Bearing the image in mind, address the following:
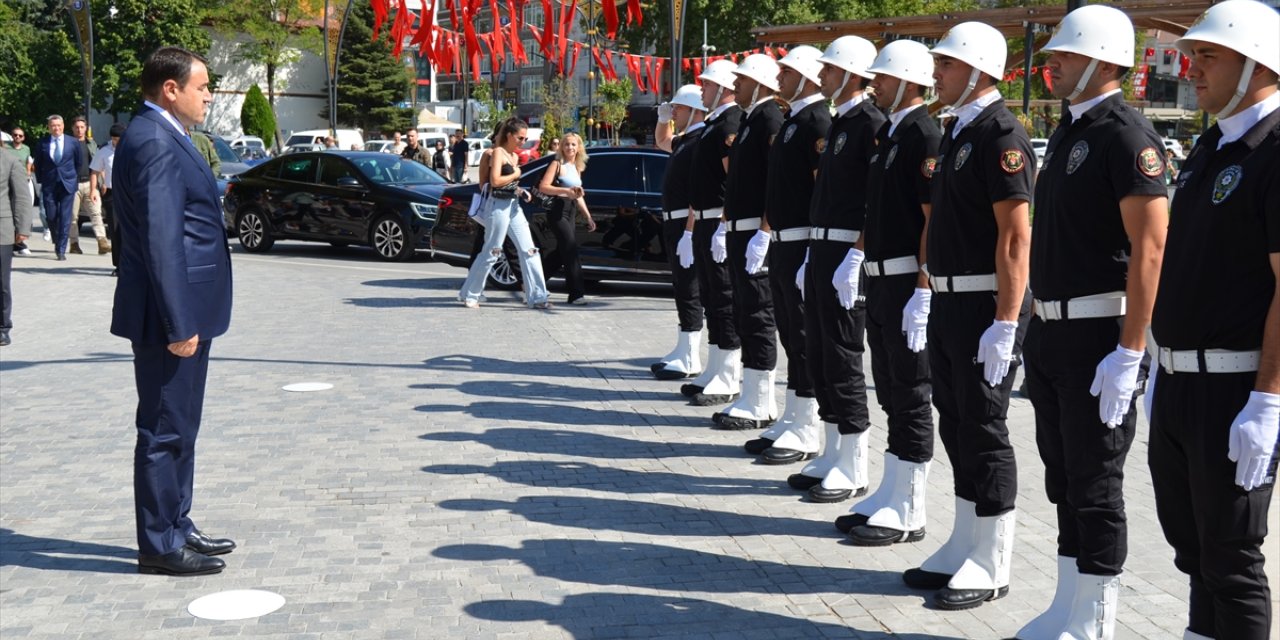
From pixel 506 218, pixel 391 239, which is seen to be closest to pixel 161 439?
pixel 506 218

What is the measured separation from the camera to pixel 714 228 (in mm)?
8617

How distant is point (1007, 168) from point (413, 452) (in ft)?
13.3

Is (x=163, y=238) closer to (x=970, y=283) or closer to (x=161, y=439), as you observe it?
(x=161, y=439)

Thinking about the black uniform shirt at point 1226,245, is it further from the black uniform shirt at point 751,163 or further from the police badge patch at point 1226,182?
the black uniform shirt at point 751,163

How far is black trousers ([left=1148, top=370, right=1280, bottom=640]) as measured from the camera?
3.46m

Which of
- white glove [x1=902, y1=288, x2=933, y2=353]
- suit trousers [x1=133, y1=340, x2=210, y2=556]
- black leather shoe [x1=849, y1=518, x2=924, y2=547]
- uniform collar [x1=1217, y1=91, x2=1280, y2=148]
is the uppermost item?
uniform collar [x1=1217, y1=91, x2=1280, y2=148]

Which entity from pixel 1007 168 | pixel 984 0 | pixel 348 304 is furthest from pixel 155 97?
pixel 984 0

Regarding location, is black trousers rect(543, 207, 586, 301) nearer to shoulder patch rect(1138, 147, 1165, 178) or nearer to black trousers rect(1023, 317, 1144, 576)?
black trousers rect(1023, 317, 1144, 576)

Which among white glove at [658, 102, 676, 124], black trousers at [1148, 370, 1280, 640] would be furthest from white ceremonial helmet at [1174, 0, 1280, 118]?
white glove at [658, 102, 676, 124]

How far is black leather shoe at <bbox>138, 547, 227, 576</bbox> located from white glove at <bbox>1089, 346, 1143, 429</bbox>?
348cm

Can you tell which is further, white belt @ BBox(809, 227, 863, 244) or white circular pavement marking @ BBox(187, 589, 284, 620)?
white belt @ BBox(809, 227, 863, 244)

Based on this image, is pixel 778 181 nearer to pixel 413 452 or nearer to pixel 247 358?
pixel 413 452

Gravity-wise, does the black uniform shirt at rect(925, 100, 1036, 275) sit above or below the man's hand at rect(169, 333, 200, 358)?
above

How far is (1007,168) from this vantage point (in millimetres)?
4645
